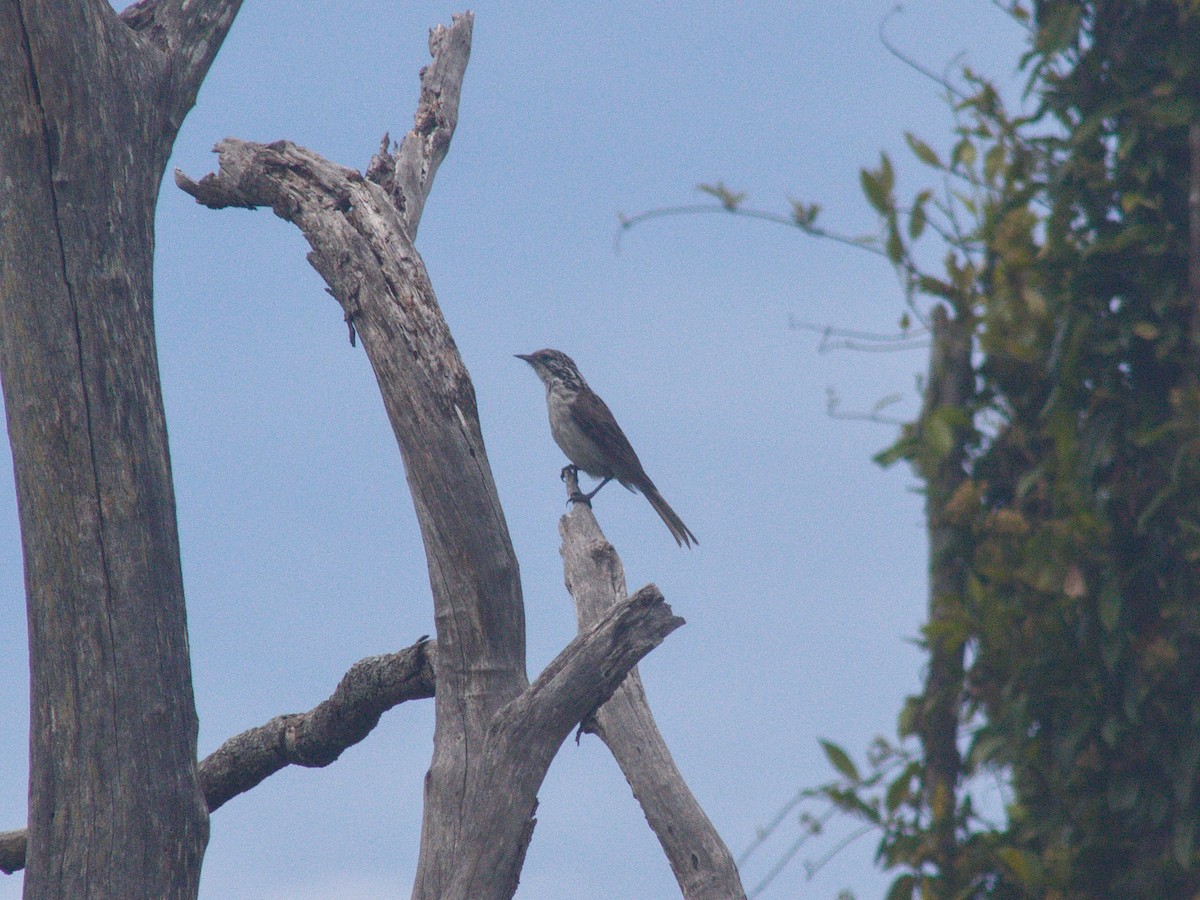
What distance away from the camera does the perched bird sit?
9.84 m

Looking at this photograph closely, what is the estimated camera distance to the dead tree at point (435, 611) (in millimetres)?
5371

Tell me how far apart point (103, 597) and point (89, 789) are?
0.82 metres

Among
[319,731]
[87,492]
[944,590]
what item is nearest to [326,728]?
[319,731]

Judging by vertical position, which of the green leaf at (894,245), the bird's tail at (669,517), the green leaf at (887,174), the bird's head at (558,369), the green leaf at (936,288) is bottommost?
the green leaf at (936,288)

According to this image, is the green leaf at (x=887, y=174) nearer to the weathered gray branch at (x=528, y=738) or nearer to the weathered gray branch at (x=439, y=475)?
the weathered gray branch at (x=528, y=738)

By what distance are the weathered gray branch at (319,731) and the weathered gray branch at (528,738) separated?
742 mm

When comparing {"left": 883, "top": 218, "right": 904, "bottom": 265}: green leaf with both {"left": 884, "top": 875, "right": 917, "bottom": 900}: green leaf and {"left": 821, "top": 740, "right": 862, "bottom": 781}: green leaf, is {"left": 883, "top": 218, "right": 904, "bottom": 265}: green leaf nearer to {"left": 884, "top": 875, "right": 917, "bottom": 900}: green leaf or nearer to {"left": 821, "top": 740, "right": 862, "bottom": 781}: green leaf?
{"left": 821, "top": 740, "right": 862, "bottom": 781}: green leaf

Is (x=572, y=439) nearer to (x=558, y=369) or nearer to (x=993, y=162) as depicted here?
(x=558, y=369)

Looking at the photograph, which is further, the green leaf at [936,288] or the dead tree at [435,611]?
the dead tree at [435,611]

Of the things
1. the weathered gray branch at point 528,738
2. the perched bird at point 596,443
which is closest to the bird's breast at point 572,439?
the perched bird at point 596,443

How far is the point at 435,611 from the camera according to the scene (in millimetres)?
5801

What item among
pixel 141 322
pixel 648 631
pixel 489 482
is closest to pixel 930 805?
pixel 648 631

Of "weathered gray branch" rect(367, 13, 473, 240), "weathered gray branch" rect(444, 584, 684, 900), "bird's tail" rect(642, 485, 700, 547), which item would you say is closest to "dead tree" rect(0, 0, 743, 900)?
"weathered gray branch" rect(444, 584, 684, 900)

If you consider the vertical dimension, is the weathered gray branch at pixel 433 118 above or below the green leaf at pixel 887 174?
above
